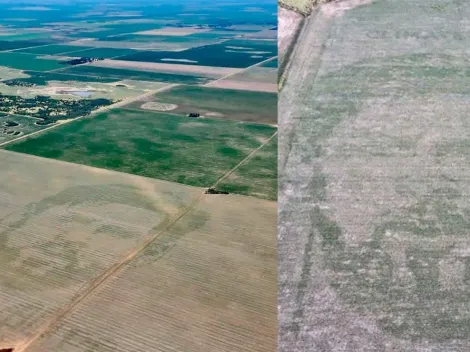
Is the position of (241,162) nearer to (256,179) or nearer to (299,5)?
(256,179)

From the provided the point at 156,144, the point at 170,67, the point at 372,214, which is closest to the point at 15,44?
the point at 170,67

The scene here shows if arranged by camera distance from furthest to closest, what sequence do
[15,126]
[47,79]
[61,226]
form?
[47,79], [15,126], [61,226]

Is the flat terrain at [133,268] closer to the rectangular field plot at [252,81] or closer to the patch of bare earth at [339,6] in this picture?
the patch of bare earth at [339,6]

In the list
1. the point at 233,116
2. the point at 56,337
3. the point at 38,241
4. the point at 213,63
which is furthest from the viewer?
the point at 213,63

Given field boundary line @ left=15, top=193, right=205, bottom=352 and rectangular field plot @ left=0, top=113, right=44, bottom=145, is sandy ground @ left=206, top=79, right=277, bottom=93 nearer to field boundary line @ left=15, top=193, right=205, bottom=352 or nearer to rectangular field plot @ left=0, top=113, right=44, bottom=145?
rectangular field plot @ left=0, top=113, right=44, bottom=145

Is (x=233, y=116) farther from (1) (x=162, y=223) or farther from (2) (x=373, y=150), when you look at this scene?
(2) (x=373, y=150)

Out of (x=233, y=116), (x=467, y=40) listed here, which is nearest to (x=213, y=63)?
(x=233, y=116)
